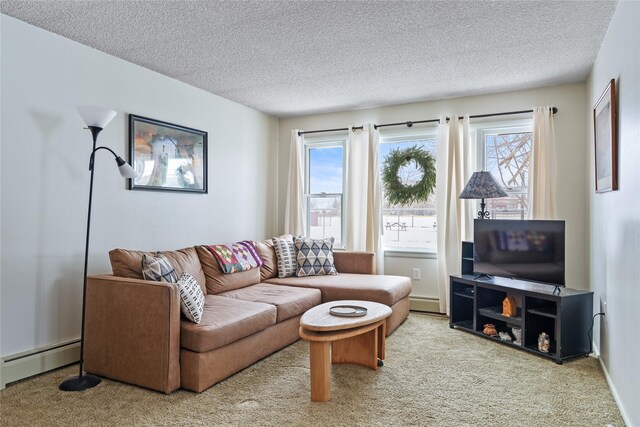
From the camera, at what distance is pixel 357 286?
3.83m

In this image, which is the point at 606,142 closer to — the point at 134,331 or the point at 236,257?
the point at 236,257

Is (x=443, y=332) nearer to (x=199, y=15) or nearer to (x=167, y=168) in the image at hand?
(x=167, y=168)

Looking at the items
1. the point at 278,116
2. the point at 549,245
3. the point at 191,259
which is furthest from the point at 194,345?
the point at 278,116

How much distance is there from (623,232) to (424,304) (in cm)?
254

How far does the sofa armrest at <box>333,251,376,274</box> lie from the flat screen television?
3.55ft

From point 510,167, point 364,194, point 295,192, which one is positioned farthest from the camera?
point 295,192

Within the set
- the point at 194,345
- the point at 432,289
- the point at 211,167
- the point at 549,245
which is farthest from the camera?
the point at 432,289

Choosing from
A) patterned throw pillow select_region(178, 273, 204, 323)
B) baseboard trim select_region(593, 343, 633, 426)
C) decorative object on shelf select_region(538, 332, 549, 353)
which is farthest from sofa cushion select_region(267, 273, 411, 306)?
baseboard trim select_region(593, 343, 633, 426)

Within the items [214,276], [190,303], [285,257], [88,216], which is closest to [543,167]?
[285,257]

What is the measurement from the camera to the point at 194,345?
253 cm

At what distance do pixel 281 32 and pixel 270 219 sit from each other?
2.91m

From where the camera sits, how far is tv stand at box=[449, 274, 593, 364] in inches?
123

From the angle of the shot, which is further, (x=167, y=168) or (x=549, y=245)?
(x=167, y=168)

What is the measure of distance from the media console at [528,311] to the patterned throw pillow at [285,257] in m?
1.61
